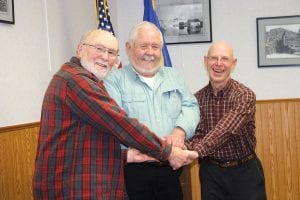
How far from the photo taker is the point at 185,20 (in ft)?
13.6

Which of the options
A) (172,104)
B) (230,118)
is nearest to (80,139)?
(172,104)

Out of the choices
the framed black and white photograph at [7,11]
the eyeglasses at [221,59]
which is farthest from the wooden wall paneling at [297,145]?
the framed black and white photograph at [7,11]

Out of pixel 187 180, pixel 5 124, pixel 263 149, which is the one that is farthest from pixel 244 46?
pixel 5 124

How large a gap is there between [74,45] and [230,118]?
1.57m

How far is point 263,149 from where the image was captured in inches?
159

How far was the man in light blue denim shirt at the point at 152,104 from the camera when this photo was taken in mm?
2129

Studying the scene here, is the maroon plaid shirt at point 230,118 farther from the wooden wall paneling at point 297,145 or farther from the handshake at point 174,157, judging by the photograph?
the wooden wall paneling at point 297,145

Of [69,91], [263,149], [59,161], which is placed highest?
[69,91]

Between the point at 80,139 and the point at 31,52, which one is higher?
the point at 31,52

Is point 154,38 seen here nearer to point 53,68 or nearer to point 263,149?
point 53,68

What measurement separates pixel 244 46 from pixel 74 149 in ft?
9.57

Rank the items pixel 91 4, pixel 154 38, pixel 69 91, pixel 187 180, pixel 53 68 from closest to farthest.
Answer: pixel 69 91
pixel 154 38
pixel 53 68
pixel 91 4
pixel 187 180

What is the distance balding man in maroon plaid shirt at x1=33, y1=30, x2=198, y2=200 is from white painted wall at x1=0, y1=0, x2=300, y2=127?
2.44 feet

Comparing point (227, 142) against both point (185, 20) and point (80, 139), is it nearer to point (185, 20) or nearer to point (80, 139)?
point (80, 139)
